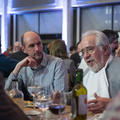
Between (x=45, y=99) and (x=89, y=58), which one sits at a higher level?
(x=89, y=58)

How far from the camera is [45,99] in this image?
1.62 metres

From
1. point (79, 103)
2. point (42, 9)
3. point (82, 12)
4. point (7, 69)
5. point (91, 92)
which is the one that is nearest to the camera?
point (79, 103)

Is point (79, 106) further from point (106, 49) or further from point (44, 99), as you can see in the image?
point (106, 49)

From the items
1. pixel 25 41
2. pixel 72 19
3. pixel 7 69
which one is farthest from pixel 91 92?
pixel 72 19

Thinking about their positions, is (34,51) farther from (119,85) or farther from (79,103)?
(79,103)

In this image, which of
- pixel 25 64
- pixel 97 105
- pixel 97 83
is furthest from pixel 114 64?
pixel 25 64

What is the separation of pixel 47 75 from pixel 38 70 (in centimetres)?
12

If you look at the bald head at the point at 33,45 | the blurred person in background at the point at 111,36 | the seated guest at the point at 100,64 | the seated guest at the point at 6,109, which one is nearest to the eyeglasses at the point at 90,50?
the seated guest at the point at 100,64

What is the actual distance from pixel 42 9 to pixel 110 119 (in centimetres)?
1095

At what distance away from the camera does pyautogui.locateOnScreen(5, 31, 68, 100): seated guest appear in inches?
106

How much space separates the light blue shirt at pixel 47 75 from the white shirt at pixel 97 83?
40 cm

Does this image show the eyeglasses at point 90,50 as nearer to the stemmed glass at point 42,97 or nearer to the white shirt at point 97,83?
the white shirt at point 97,83

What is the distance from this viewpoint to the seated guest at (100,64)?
2121mm

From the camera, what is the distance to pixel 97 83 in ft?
7.30
